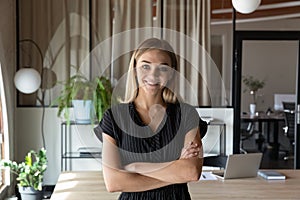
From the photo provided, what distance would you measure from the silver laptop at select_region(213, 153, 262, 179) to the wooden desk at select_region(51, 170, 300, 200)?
4 cm

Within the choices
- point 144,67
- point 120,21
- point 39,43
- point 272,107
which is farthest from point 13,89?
point 144,67

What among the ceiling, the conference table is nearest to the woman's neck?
the ceiling

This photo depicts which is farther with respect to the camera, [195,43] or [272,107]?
[272,107]

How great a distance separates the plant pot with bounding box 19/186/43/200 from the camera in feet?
14.7

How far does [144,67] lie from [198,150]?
358 millimetres

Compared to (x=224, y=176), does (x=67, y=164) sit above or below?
below

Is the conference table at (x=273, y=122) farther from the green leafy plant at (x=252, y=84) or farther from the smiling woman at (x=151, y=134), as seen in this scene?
the smiling woman at (x=151, y=134)

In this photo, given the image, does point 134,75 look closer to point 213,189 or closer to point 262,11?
point 213,189

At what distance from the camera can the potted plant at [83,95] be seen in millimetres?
4698

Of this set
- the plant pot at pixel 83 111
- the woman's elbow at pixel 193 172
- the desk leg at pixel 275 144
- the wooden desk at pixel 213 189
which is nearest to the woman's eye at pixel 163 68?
the woman's elbow at pixel 193 172

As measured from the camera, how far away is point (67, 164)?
534 cm

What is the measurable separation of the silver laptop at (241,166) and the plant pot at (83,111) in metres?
2.15

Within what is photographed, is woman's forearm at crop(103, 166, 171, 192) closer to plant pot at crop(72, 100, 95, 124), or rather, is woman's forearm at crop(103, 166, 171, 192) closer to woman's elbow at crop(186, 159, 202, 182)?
woman's elbow at crop(186, 159, 202, 182)

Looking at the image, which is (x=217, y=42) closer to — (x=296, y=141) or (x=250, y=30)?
(x=250, y=30)
